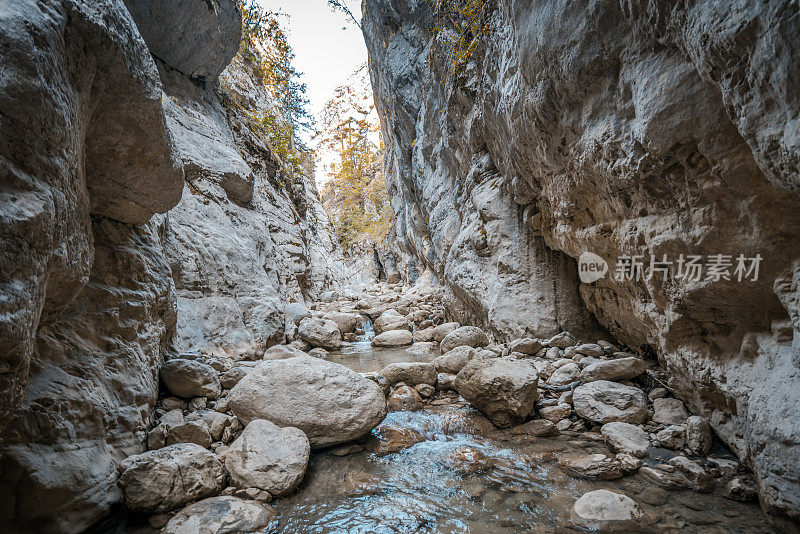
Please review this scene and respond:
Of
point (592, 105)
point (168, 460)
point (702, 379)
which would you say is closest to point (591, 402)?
point (702, 379)

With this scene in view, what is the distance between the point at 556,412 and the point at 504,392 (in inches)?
25.4

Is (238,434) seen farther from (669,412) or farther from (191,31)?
(191,31)

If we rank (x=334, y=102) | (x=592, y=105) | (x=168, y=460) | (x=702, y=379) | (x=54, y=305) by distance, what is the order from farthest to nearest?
(x=334, y=102) → (x=592, y=105) → (x=702, y=379) → (x=168, y=460) → (x=54, y=305)

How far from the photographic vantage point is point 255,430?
3012mm

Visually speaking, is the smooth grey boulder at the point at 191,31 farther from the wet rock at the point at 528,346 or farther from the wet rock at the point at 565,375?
the wet rock at the point at 565,375

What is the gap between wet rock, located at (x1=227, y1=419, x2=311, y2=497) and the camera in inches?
106

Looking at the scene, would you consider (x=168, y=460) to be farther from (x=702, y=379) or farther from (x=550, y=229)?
(x=550, y=229)

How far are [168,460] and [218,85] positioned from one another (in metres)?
10.8

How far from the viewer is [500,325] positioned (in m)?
6.15

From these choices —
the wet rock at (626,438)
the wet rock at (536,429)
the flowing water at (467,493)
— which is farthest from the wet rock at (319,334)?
the wet rock at (626,438)

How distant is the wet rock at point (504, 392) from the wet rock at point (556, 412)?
0.49 ft

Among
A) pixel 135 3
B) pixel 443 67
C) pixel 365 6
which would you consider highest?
pixel 365 6
